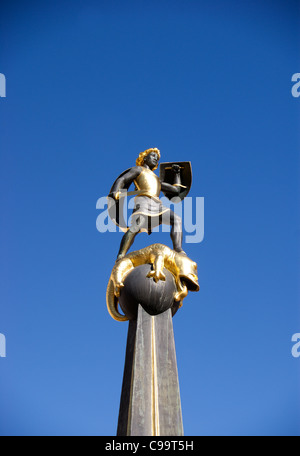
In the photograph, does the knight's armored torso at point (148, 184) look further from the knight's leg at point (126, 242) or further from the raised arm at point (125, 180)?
the knight's leg at point (126, 242)

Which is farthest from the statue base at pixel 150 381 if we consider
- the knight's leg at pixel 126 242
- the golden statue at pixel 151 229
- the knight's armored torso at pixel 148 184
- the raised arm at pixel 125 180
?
the knight's armored torso at pixel 148 184

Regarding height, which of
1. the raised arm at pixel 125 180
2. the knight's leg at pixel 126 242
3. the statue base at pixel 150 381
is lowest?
the statue base at pixel 150 381

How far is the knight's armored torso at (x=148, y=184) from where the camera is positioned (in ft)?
37.0

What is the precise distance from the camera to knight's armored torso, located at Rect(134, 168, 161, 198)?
1127 cm

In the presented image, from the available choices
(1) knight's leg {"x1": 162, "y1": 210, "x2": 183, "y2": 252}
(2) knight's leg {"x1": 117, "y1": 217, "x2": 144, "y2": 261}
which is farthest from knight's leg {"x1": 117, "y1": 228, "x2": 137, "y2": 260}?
(1) knight's leg {"x1": 162, "y1": 210, "x2": 183, "y2": 252}

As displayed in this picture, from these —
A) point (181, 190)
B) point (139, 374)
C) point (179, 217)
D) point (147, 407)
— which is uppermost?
point (181, 190)

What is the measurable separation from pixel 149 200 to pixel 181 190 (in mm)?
1241

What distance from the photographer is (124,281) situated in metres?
9.45

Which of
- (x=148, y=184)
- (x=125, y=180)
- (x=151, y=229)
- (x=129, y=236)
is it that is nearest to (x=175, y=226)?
(x=151, y=229)

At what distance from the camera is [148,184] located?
Result: 37.4 ft

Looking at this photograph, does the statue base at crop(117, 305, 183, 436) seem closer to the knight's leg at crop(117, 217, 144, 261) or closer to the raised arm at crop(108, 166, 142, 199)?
the knight's leg at crop(117, 217, 144, 261)

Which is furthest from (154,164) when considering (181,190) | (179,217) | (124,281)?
(124,281)

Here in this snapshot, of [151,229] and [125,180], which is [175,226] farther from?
[125,180]
